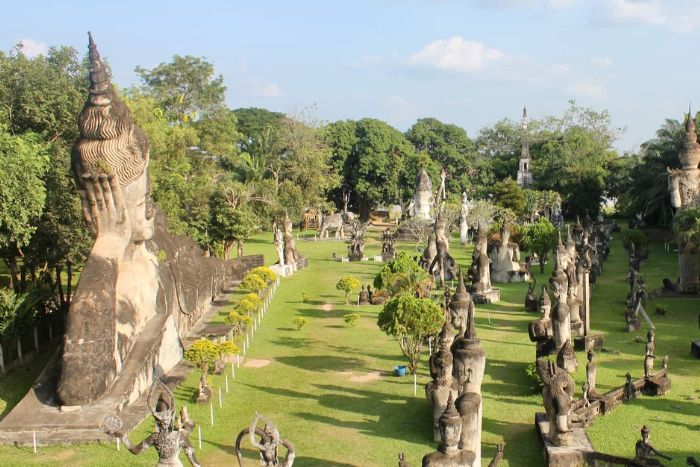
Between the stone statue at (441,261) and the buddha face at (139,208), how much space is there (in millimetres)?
16137

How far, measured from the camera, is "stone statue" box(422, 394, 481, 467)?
10.0 m

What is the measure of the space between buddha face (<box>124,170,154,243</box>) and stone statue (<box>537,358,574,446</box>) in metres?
12.1

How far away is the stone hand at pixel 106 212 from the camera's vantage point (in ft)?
64.8

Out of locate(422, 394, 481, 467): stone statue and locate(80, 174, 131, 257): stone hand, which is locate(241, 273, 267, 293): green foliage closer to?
locate(80, 174, 131, 257): stone hand

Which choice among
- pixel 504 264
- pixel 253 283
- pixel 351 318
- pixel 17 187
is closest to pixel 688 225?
pixel 504 264

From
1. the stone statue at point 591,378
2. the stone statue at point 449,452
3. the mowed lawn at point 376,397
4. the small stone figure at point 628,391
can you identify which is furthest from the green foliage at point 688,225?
the stone statue at point 449,452

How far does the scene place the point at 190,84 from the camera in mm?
57094

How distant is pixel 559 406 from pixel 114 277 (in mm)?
11874

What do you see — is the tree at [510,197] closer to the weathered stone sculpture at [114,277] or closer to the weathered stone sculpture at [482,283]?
the weathered stone sculpture at [482,283]

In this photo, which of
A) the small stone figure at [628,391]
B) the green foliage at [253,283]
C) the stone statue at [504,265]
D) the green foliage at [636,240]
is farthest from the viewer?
the green foliage at [636,240]

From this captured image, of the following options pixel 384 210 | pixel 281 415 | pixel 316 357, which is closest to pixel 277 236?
pixel 316 357

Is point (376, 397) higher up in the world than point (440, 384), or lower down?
lower down

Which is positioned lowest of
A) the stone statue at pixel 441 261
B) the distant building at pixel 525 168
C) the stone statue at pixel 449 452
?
the stone statue at pixel 449 452

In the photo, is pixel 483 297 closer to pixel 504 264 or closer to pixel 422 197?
pixel 504 264
